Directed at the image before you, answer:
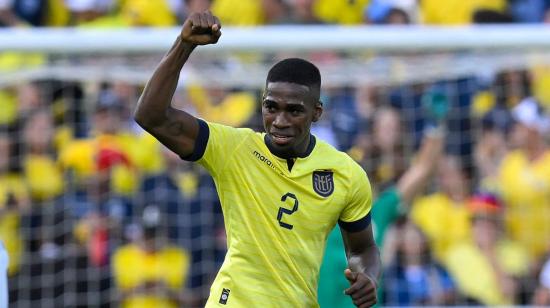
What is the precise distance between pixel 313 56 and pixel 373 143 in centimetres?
84

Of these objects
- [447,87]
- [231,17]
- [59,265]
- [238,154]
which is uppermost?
[231,17]

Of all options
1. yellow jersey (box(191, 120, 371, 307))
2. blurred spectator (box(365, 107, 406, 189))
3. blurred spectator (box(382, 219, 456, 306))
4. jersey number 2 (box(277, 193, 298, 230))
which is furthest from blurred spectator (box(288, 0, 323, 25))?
jersey number 2 (box(277, 193, 298, 230))

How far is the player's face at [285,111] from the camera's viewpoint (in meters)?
5.06

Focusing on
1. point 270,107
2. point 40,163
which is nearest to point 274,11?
point 40,163

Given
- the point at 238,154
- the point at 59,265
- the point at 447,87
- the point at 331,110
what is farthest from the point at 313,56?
the point at 238,154

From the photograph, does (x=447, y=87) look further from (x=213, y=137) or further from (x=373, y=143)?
(x=213, y=137)

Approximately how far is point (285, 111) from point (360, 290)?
0.82 meters

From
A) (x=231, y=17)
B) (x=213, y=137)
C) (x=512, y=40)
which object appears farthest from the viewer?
(x=231, y=17)

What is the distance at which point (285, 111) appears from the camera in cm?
507

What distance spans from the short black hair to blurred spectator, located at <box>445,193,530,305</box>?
13.6 feet

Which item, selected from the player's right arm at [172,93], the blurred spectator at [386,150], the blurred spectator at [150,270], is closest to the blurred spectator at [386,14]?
the blurred spectator at [386,150]

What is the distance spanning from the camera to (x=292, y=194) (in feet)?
17.1

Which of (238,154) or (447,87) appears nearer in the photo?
(238,154)

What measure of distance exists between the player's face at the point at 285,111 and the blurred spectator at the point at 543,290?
4215mm
